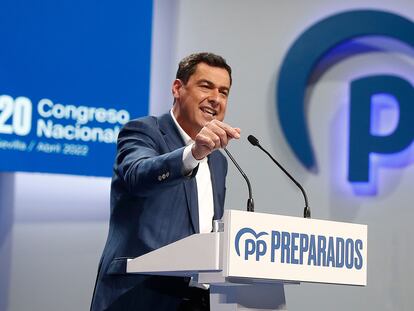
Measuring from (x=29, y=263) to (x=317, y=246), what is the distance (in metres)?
2.99

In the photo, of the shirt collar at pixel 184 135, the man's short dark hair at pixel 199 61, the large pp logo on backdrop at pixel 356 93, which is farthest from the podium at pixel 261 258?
the large pp logo on backdrop at pixel 356 93

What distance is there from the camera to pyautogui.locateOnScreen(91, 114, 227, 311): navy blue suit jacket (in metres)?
2.74

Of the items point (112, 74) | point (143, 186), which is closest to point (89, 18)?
point (112, 74)

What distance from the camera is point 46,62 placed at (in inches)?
186

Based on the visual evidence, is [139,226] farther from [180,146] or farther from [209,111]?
[209,111]

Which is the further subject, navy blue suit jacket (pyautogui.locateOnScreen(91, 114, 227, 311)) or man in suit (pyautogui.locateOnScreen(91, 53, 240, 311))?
navy blue suit jacket (pyautogui.locateOnScreen(91, 114, 227, 311))

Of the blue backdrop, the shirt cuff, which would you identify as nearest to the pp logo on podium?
the shirt cuff

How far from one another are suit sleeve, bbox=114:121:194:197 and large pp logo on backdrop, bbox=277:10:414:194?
2754 millimetres

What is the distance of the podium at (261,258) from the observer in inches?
84.4

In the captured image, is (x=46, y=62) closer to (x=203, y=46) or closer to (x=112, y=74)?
(x=112, y=74)

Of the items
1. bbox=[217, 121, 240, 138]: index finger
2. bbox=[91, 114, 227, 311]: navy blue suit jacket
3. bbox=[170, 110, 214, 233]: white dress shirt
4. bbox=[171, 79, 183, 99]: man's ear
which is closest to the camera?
bbox=[217, 121, 240, 138]: index finger

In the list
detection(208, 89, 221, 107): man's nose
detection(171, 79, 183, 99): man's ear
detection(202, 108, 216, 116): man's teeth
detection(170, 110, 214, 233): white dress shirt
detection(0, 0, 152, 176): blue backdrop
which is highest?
detection(0, 0, 152, 176): blue backdrop

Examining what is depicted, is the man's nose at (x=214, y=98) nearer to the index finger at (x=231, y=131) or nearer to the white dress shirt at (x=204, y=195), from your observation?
the white dress shirt at (x=204, y=195)

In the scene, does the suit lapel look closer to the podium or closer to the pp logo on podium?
the podium
